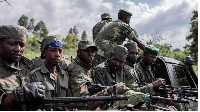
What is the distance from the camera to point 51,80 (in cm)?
302

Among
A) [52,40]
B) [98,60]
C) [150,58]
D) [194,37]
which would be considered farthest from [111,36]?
[194,37]

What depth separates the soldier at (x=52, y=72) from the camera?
2.95m

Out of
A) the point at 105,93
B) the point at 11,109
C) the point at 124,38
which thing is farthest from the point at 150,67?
the point at 11,109

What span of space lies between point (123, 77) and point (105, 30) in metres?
1.47

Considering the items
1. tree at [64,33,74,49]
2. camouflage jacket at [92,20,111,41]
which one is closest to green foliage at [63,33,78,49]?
tree at [64,33,74,49]

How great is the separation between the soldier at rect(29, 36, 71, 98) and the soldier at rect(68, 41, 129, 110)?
0.15m

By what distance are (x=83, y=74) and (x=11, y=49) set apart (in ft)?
4.01

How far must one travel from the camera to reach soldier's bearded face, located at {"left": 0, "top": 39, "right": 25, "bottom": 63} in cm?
261

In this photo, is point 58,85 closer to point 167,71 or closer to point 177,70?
point 167,71

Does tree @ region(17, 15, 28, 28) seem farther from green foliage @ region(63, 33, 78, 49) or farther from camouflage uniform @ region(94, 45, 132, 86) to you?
camouflage uniform @ region(94, 45, 132, 86)

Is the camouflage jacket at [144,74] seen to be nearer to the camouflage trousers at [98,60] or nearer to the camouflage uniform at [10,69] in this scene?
the camouflage trousers at [98,60]

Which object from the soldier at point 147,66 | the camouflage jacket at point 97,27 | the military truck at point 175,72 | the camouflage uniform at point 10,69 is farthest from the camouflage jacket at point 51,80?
the camouflage jacket at point 97,27

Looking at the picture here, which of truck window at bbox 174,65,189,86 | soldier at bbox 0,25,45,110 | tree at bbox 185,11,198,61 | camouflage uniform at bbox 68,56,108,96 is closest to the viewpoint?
soldier at bbox 0,25,45,110

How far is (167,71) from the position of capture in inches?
224
